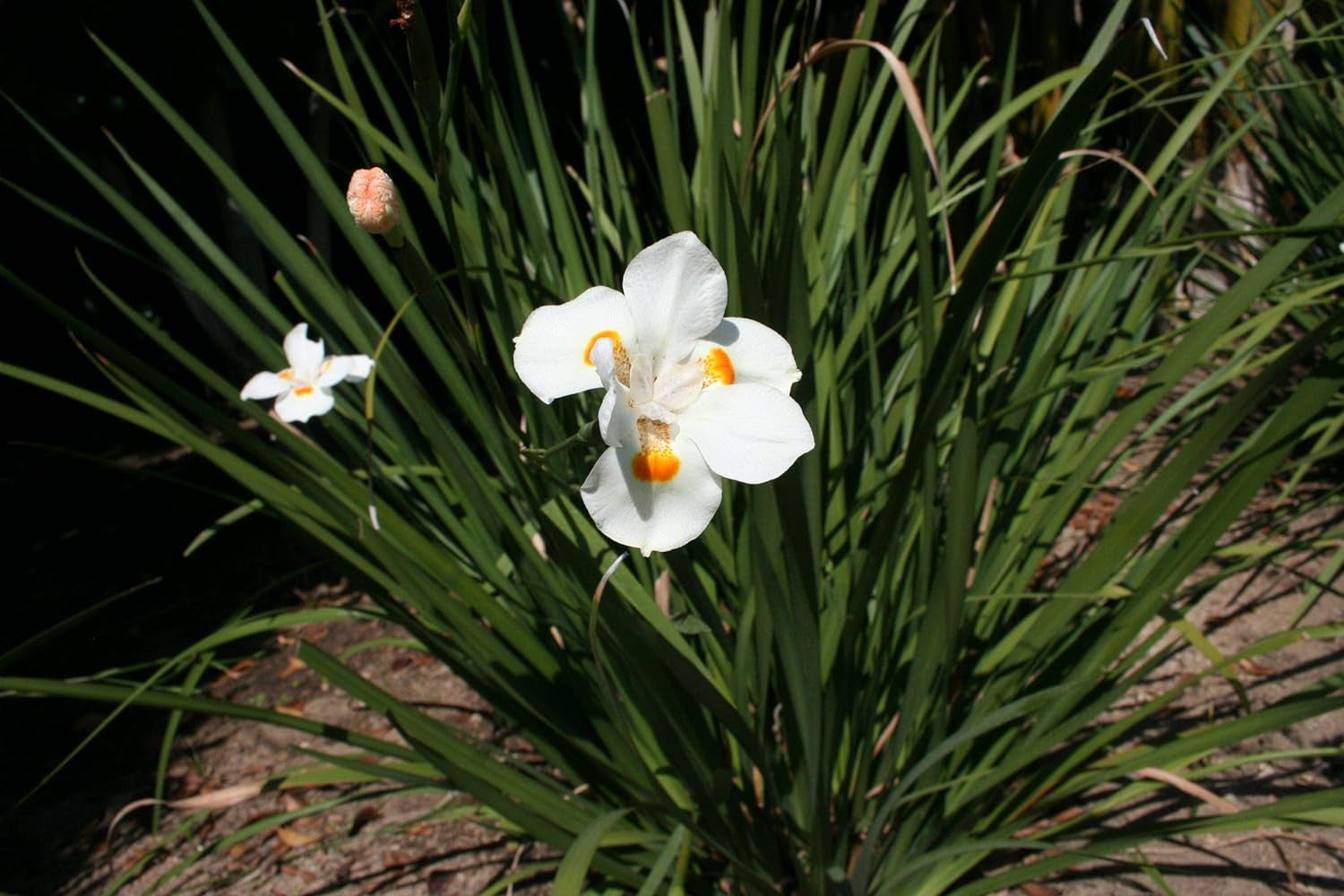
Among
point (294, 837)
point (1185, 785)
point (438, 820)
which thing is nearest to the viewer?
point (1185, 785)

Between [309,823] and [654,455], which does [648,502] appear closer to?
[654,455]

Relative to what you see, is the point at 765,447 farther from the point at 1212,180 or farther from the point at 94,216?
the point at 94,216

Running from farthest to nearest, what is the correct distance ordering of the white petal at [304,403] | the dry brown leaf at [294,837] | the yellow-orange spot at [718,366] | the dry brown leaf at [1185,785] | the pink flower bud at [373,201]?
the dry brown leaf at [294,837] < the white petal at [304,403] < the dry brown leaf at [1185,785] < the yellow-orange spot at [718,366] < the pink flower bud at [373,201]

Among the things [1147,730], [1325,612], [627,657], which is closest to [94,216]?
[627,657]

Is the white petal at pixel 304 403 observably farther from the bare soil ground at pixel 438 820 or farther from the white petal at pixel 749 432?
the white petal at pixel 749 432

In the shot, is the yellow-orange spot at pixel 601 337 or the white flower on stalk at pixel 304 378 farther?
the white flower on stalk at pixel 304 378

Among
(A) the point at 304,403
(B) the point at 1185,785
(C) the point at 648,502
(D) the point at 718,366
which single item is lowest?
(B) the point at 1185,785

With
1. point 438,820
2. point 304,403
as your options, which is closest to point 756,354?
point 304,403

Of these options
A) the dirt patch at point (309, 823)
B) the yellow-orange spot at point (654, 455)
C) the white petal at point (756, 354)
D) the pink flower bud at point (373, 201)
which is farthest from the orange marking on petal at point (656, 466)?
the dirt patch at point (309, 823)
